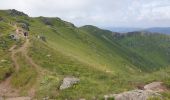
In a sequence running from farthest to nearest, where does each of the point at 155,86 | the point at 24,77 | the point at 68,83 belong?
the point at 24,77, the point at 68,83, the point at 155,86

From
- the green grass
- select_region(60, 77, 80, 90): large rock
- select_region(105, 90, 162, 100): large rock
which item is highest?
select_region(105, 90, 162, 100): large rock

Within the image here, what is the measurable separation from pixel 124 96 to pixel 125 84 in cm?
1237

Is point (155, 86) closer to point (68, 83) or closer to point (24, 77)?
point (68, 83)

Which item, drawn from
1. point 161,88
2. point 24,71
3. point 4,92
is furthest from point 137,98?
point 24,71

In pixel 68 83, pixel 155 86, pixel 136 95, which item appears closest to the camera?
pixel 136 95

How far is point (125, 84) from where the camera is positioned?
178 ft

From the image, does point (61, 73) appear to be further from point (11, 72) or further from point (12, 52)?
point (12, 52)

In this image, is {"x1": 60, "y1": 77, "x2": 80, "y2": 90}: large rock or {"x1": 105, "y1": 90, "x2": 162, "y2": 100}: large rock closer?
{"x1": 105, "y1": 90, "x2": 162, "y2": 100}: large rock

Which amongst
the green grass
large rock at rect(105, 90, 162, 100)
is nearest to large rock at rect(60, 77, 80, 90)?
the green grass

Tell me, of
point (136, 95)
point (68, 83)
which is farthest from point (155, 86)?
point (68, 83)

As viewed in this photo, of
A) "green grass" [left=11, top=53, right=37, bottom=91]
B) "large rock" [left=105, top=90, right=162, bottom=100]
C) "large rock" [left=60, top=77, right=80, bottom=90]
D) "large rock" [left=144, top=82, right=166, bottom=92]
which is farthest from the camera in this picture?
"green grass" [left=11, top=53, right=37, bottom=91]

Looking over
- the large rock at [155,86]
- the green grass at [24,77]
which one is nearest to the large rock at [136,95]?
the large rock at [155,86]

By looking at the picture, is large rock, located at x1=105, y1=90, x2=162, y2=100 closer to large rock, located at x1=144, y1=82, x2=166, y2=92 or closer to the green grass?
large rock, located at x1=144, y1=82, x2=166, y2=92

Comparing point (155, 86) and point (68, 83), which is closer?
point (155, 86)
